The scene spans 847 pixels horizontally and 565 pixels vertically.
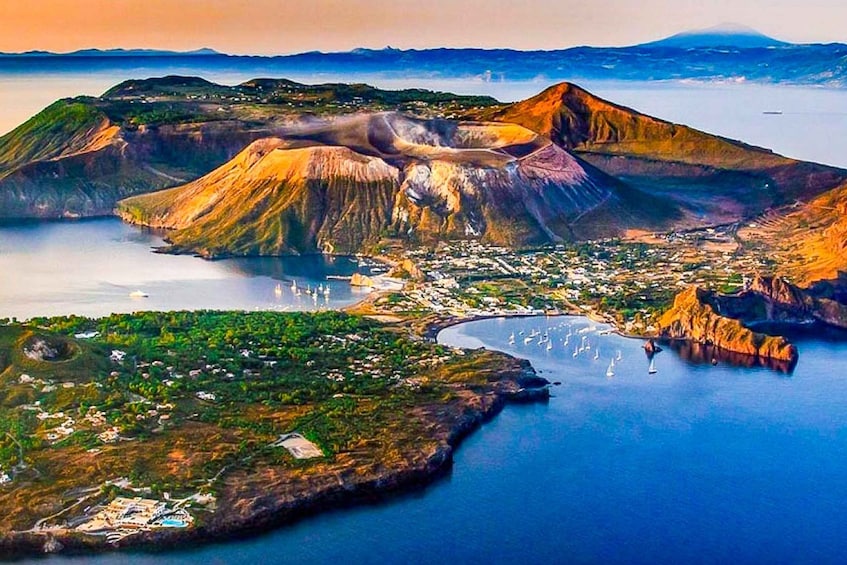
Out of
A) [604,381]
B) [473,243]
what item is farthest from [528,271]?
[604,381]

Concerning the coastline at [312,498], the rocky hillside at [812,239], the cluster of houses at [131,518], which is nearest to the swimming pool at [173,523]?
the cluster of houses at [131,518]

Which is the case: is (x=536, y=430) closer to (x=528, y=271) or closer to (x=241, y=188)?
(x=528, y=271)

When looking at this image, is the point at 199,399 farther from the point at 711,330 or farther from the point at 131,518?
the point at 711,330

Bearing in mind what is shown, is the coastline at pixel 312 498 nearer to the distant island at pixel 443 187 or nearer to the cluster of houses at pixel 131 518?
the cluster of houses at pixel 131 518

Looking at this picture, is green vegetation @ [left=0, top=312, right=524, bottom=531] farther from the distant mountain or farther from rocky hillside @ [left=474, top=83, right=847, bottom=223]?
rocky hillside @ [left=474, top=83, right=847, bottom=223]

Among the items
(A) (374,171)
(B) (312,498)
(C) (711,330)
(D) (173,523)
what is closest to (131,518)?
(D) (173,523)

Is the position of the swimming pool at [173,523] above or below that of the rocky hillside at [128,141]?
below

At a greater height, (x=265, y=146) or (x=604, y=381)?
(x=265, y=146)
